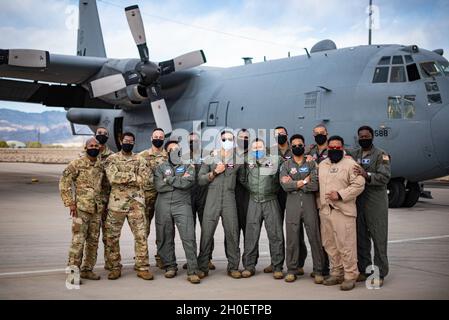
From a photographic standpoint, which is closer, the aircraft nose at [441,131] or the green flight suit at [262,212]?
the green flight suit at [262,212]

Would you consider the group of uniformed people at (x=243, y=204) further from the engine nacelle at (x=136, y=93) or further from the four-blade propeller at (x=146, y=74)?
the engine nacelle at (x=136, y=93)

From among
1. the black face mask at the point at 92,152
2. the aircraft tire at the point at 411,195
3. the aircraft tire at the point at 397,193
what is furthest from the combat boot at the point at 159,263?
the aircraft tire at the point at 411,195

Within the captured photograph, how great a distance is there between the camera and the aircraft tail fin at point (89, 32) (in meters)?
24.8

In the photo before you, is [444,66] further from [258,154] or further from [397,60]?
[258,154]

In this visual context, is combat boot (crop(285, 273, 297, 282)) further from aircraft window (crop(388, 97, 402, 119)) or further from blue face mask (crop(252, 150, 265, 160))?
aircraft window (crop(388, 97, 402, 119))

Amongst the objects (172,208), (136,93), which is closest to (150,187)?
(172,208)

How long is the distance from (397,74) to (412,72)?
344mm

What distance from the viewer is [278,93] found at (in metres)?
15.8

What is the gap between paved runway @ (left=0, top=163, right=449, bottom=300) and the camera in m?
6.27

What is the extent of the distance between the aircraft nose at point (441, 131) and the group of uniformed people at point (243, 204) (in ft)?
21.3
